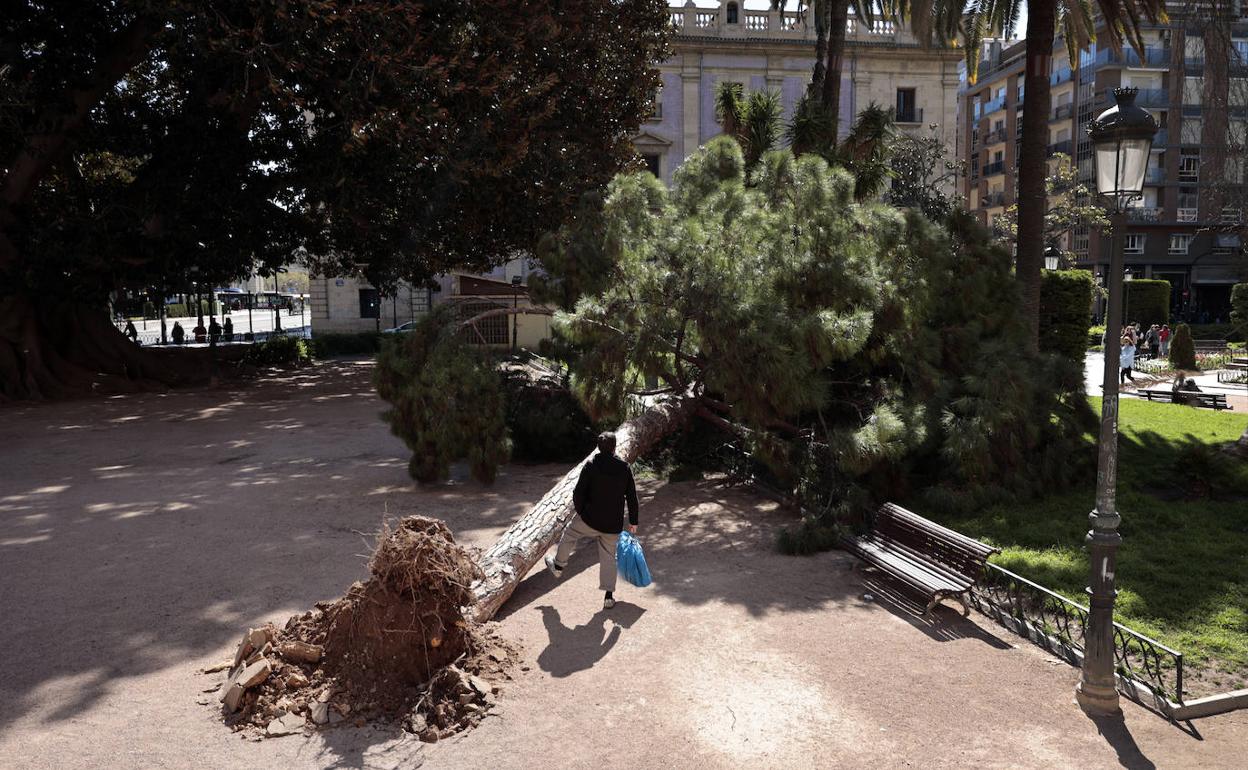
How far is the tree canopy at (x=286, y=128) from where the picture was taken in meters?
16.5

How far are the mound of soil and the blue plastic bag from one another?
63.4 inches

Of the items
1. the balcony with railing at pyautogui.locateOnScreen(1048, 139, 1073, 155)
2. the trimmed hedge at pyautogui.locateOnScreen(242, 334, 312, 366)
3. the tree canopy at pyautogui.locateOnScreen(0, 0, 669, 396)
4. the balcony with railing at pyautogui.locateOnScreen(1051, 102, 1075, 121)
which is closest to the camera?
the tree canopy at pyautogui.locateOnScreen(0, 0, 669, 396)

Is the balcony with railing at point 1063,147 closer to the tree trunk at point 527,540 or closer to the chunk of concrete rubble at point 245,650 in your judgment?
the tree trunk at point 527,540

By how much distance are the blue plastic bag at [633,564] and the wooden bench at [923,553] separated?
227cm

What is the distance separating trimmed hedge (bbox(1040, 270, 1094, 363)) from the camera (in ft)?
65.5

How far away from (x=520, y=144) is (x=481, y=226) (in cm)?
411

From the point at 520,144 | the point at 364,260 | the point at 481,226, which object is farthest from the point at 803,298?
the point at 364,260

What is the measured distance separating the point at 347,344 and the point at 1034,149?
98.2ft

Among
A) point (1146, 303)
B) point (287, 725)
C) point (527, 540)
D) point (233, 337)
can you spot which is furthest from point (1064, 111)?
point (287, 725)

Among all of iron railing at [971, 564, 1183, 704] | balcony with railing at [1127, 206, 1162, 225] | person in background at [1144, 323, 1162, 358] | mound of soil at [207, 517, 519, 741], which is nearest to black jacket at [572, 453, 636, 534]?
mound of soil at [207, 517, 519, 741]

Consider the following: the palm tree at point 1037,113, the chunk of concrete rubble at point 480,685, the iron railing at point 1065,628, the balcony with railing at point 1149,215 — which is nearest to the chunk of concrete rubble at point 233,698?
the chunk of concrete rubble at point 480,685

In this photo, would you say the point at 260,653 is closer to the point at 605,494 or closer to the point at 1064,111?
the point at 605,494

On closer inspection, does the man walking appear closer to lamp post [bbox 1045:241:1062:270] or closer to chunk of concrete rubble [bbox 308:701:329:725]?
chunk of concrete rubble [bbox 308:701:329:725]

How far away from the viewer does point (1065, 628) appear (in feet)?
22.4
